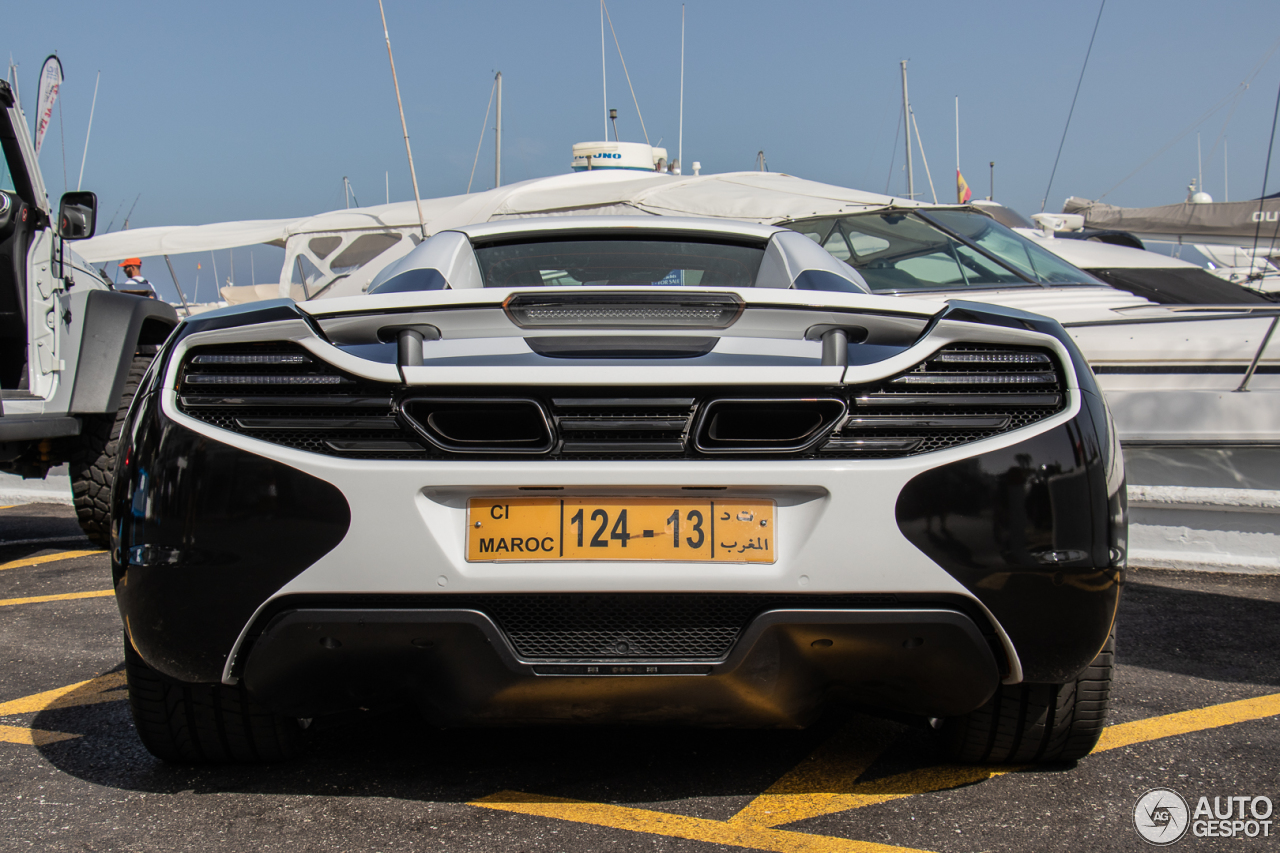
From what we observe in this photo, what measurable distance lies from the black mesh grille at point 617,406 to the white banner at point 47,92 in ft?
14.7

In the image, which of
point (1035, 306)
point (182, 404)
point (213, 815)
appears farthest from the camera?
point (1035, 306)

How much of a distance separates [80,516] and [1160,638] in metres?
5.02

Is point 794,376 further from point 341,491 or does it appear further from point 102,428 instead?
point 102,428

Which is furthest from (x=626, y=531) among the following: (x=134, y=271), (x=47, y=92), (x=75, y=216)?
(x=134, y=271)

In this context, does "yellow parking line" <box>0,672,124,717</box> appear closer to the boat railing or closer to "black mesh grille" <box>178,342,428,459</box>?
"black mesh grille" <box>178,342,428,459</box>

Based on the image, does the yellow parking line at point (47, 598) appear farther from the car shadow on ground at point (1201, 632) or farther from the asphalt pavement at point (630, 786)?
the car shadow on ground at point (1201, 632)

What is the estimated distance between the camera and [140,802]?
2146 mm

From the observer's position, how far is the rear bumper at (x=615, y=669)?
184 cm

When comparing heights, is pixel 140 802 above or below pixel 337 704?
below

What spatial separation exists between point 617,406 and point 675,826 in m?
0.84

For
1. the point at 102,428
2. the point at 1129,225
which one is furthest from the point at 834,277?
the point at 1129,225

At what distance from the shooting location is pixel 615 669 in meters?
1.87

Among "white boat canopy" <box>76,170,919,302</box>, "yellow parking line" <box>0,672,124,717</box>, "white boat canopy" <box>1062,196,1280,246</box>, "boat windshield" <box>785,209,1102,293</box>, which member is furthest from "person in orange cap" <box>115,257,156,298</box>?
"white boat canopy" <box>1062,196,1280,246</box>

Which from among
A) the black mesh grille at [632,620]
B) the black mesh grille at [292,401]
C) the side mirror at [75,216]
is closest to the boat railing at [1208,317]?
the black mesh grille at [632,620]
